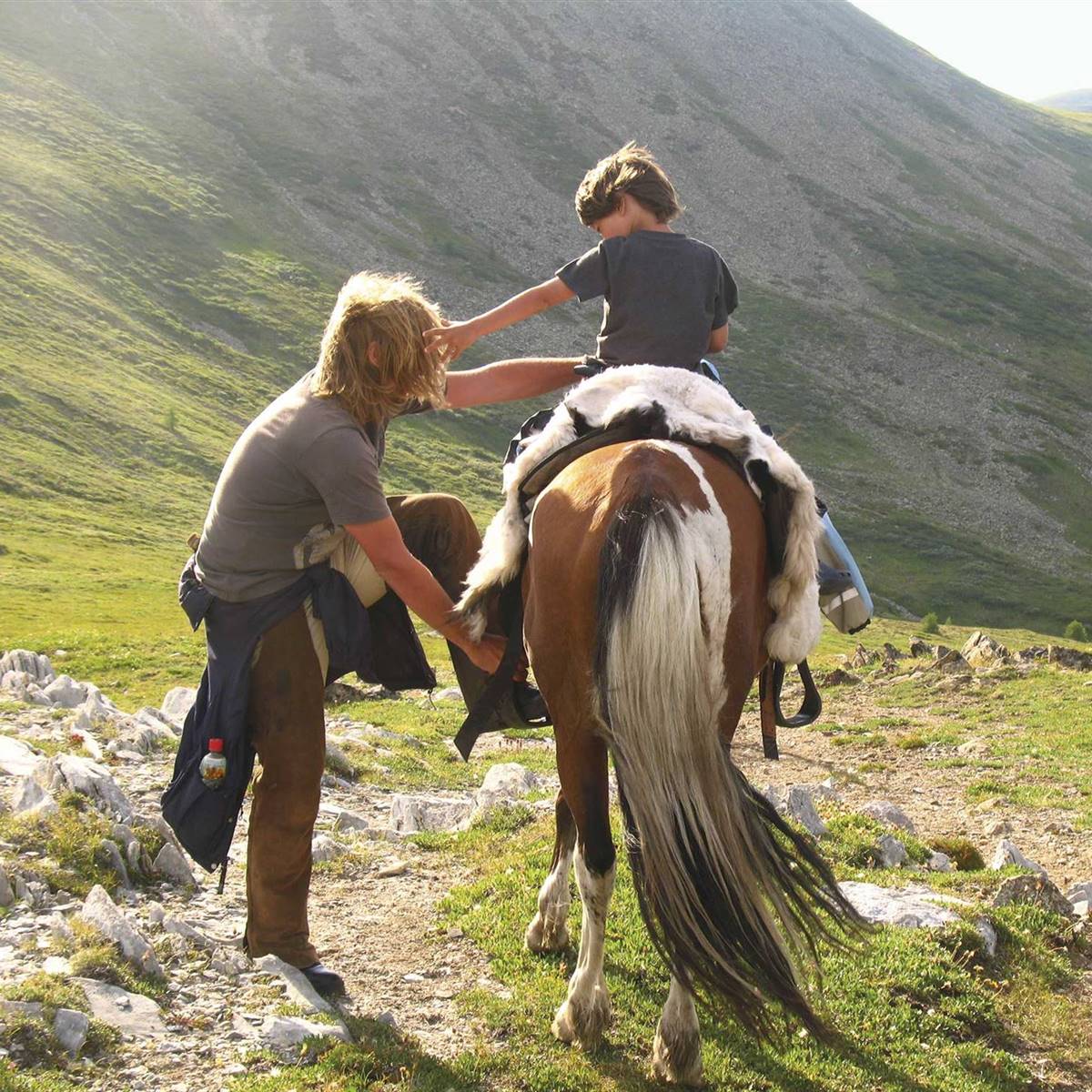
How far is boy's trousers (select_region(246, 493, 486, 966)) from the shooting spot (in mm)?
5352

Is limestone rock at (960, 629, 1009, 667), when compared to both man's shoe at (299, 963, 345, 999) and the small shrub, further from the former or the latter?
man's shoe at (299, 963, 345, 999)

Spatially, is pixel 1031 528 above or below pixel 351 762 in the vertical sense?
above

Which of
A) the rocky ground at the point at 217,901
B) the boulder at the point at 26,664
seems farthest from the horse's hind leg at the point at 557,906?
the boulder at the point at 26,664

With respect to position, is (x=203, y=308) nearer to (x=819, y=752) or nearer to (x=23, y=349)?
(x=23, y=349)

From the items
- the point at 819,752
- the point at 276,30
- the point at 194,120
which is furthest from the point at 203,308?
the point at 819,752

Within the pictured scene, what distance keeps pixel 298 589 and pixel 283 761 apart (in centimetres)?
80

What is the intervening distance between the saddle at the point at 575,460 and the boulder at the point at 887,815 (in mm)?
3464

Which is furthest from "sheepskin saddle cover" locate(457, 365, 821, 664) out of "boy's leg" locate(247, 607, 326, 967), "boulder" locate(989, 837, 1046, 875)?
"boulder" locate(989, 837, 1046, 875)

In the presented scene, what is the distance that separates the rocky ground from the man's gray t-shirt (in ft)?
5.64

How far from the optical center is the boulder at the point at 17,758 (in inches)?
302

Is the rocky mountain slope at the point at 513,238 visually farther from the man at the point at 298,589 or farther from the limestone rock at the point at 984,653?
the man at the point at 298,589

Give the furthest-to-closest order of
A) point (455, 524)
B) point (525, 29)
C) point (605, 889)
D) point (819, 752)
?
point (525, 29) < point (819, 752) < point (455, 524) < point (605, 889)

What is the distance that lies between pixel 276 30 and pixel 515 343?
162ft

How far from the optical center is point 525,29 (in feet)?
371
